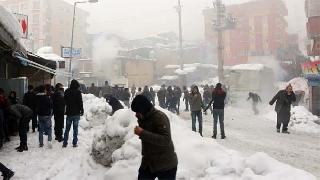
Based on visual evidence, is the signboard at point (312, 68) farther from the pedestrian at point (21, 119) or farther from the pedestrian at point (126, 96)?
the pedestrian at point (21, 119)

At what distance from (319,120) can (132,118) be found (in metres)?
14.5

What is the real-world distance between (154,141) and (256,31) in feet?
208

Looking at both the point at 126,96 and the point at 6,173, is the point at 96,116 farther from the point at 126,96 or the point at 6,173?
the point at 126,96

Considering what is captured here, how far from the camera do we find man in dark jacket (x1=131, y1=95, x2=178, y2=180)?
4.37 metres

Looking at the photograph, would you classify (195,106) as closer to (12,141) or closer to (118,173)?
(12,141)

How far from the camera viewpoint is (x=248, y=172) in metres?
5.87

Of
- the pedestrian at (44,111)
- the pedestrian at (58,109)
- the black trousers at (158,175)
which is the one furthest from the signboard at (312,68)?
the black trousers at (158,175)

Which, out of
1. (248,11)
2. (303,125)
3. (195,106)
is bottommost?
(303,125)

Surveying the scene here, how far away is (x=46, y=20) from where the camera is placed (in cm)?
6844

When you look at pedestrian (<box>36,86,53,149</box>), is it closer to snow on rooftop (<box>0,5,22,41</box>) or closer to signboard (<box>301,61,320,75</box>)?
snow on rooftop (<box>0,5,22,41</box>)

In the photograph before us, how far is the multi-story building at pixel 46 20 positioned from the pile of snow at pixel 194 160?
60789 mm

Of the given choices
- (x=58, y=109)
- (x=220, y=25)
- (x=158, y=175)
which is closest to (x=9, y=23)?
(x=58, y=109)

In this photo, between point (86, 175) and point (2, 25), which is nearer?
point (86, 175)

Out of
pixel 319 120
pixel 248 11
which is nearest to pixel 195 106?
pixel 319 120
